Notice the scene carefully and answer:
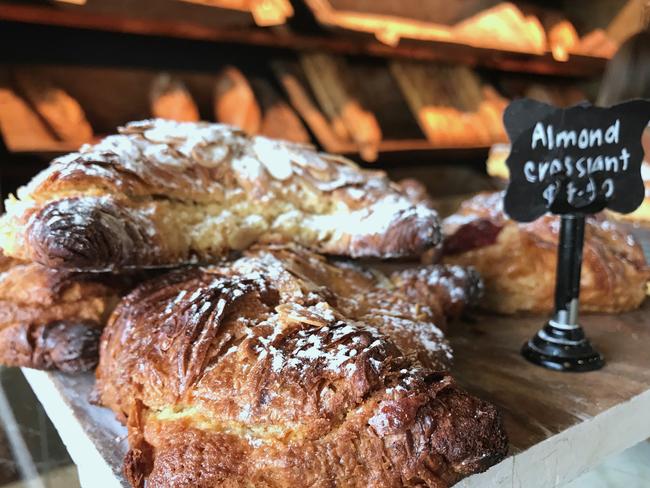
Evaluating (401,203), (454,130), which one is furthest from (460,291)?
(454,130)

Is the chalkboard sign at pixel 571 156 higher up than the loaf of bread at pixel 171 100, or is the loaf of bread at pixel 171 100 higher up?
the loaf of bread at pixel 171 100

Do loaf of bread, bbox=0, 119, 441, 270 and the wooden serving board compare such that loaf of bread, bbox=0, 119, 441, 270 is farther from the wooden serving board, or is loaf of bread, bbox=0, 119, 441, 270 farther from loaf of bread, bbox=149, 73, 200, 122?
loaf of bread, bbox=149, 73, 200, 122

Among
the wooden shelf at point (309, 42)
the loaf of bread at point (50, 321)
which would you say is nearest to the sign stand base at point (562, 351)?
the loaf of bread at point (50, 321)

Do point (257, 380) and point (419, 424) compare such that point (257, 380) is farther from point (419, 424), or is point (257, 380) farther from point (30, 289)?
point (30, 289)

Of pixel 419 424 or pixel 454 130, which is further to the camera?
pixel 454 130

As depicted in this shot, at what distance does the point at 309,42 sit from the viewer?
3.05 meters

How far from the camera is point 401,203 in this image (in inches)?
58.2

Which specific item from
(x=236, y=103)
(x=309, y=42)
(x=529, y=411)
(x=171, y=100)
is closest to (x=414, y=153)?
(x=309, y=42)

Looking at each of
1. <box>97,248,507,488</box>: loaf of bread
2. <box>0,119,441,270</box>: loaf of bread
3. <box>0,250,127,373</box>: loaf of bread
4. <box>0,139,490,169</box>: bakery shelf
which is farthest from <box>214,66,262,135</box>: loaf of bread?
<box>97,248,507,488</box>: loaf of bread

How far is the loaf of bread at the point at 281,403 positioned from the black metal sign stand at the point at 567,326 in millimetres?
483

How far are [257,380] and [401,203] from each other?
762 millimetres

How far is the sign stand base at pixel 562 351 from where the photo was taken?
1302mm

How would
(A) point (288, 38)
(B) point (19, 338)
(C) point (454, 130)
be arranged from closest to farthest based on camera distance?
(B) point (19, 338) → (A) point (288, 38) → (C) point (454, 130)

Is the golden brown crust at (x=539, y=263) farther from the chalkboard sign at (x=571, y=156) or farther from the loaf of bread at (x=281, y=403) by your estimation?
the loaf of bread at (x=281, y=403)
